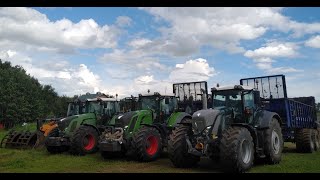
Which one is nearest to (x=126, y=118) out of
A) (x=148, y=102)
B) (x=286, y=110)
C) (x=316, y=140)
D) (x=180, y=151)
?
(x=148, y=102)

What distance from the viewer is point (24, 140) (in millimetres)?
18922

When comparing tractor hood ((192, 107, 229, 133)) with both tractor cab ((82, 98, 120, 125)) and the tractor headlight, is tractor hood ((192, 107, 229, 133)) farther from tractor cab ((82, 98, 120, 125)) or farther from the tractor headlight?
tractor cab ((82, 98, 120, 125))

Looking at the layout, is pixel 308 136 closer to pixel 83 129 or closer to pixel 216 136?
pixel 216 136

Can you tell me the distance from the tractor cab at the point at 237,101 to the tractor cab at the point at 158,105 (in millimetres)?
3317

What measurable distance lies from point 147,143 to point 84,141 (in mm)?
3446

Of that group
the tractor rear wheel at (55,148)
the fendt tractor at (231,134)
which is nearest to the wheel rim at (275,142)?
the fendt tractor at (231,134)

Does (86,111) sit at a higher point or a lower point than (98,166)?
higher

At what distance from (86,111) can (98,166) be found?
5940 mm

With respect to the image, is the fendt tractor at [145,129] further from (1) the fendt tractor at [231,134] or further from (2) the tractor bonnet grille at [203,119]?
(2) the tractor bonnet grille at [203,119]

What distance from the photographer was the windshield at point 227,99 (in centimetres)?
1191

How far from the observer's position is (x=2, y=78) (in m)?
52.5

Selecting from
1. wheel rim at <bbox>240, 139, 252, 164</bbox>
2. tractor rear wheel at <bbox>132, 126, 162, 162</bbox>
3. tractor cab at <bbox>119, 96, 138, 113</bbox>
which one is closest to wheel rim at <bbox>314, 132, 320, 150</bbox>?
wheel rim at <bbox>240, 139, 252, 164</bbox>

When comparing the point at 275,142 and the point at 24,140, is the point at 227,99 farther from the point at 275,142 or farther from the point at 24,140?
the point at 24,140
